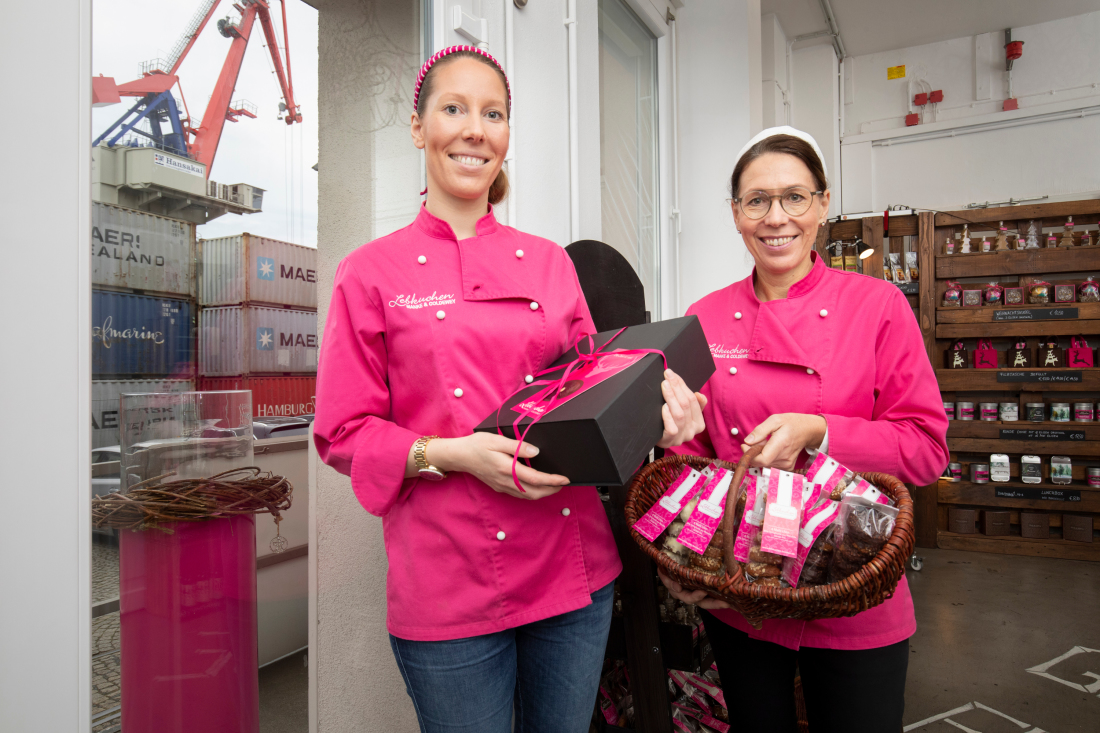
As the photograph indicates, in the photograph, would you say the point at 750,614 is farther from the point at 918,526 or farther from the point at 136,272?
the point at 918,526

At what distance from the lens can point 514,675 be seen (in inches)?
42.5

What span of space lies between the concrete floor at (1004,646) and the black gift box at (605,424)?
7.97 feet

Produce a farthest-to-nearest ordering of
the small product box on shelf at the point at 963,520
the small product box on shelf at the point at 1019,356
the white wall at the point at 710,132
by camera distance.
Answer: the small product box on shelf at the point at 963,520 → the small product box on shelf at the point at 1019,356 → the white wall at the point at 710,132

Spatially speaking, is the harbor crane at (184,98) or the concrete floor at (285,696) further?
the concrete floor at (285,696)

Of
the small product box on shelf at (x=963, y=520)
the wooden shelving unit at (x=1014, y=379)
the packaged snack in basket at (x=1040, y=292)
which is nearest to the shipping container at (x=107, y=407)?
the wooden shelving unit at (x=1014, y=379)

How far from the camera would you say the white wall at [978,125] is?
5.29 m

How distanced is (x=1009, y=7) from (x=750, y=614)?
20.7 feet

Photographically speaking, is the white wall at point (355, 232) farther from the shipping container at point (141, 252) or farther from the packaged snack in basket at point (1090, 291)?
the packaged snack in basket at point (1090, 291)

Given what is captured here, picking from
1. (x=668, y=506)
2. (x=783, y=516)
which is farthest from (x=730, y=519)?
(x=668, y=506)

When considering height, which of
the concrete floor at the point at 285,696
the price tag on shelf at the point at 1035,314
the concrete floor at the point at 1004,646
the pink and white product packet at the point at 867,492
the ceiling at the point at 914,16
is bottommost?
the concrete floor at the point at 1004,646

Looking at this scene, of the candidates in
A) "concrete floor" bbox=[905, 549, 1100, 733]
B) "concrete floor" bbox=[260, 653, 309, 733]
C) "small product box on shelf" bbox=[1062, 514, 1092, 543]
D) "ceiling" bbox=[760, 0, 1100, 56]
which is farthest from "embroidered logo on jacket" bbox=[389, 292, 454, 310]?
"small product box on shelf" bbox=[1062, 514, 1092, 543]

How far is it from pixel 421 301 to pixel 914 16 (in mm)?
6084

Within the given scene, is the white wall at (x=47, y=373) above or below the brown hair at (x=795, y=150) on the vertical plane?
below

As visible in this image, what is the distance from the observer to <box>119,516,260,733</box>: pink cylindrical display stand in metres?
1.10
